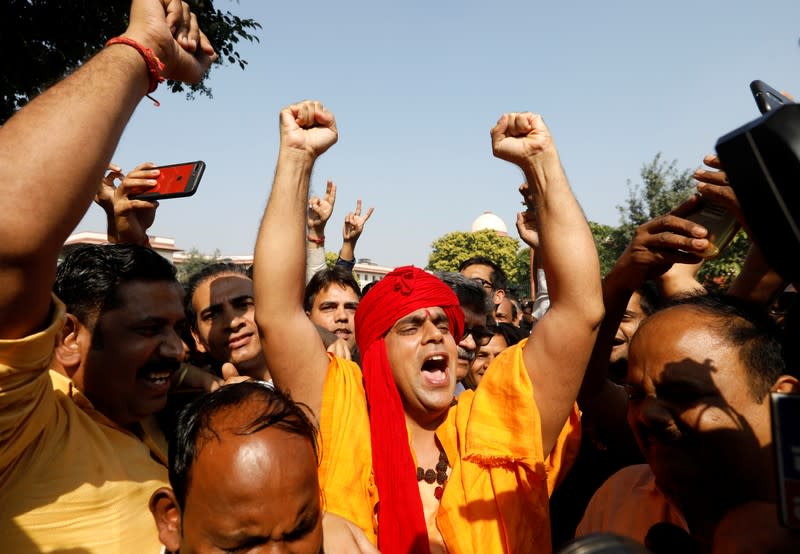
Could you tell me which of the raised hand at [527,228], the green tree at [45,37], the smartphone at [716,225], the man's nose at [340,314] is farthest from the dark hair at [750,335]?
the green tree at [45,37]

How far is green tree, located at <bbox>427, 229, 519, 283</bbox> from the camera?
2338 inches

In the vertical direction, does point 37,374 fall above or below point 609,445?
above

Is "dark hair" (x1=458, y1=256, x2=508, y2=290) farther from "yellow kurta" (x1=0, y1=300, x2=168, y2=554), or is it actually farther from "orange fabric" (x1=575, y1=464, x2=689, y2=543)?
"yellow kurta" (x1=0, y1=300, x2=168, y2=554)

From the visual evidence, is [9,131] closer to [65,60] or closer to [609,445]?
[609,445]

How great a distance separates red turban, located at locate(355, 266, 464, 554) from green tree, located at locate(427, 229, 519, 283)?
56.0m

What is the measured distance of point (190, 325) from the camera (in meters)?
3.95

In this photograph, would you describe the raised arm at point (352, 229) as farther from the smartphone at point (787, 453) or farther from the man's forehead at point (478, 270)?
the smartphone at point (787, 453)

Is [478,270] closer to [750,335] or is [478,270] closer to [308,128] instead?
[308,128]

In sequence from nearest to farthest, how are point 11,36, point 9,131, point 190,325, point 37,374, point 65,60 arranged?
point 9,131 → point 37,374 → point 190,325 → point 11,36 → point 65,60

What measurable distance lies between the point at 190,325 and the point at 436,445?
2.05 m

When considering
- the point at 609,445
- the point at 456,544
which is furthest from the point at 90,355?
the point at 609,445

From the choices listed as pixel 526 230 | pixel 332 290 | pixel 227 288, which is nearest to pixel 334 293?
pixel 332 290

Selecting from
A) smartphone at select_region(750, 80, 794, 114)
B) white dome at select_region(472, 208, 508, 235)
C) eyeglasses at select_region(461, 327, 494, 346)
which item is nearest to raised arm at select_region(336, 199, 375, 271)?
eyeglasses at select_region(461, 327, 494, 346)

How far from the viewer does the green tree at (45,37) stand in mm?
6965
